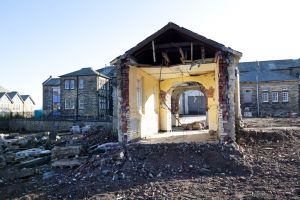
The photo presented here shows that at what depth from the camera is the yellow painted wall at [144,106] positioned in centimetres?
1362

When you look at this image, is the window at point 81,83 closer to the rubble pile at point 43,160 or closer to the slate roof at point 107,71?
the slate roof at point 107,71

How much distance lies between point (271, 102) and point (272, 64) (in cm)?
1054

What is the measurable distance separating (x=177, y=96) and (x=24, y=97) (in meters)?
54.9

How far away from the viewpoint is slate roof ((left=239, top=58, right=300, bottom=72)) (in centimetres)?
4572

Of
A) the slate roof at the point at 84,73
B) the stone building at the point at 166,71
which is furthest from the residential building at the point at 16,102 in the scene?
the stone building at the point at 166,71

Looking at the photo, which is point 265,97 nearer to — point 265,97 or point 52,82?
point 265,97

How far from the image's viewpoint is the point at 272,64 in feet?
154

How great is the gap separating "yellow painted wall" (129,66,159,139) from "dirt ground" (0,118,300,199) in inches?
82.4

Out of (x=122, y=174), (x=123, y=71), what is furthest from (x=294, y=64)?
(x=122, y=174)

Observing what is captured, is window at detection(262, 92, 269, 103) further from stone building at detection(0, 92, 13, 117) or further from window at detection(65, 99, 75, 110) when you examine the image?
stone building at detection(0, 92, 13, 117)

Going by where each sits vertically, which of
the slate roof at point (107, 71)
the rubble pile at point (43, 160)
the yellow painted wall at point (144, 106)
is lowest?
the rubble pile at point (43, 160)

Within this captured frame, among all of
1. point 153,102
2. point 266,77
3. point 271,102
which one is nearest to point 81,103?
point 266,77

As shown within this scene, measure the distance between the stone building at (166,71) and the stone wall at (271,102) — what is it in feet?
76.4

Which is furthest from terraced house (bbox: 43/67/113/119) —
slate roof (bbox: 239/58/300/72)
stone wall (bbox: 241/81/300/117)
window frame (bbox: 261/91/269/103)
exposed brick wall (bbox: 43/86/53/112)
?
window frame (bbox: 261/91/269/103)
